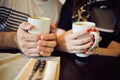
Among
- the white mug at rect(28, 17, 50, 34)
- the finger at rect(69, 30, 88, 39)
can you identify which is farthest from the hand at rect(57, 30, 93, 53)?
the white mug at rect(28, 17, 50, 34)

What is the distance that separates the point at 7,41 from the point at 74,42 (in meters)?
0.25

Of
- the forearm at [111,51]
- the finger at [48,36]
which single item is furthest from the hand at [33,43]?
the forearm at [111,51]

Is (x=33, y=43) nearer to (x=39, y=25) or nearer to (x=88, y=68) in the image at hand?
(x=39, y=25)

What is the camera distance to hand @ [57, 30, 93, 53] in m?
0.59

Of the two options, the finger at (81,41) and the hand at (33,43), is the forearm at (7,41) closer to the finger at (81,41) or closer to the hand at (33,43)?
the hand at (33,43)

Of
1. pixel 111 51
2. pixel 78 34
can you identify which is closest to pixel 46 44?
pixel 78 34

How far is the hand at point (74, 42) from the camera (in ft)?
1.93

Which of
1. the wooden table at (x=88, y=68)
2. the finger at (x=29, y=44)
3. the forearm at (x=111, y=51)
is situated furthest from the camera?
the forearm at (x=111, y=51)

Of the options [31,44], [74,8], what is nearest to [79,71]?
[31,44]

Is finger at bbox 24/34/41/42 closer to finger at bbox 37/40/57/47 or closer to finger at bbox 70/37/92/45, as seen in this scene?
finger at bbox 37/40/57/47

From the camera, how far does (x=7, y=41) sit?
27.4 inches

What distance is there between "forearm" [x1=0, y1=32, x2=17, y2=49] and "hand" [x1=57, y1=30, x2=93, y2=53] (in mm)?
167

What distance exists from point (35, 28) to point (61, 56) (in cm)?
13

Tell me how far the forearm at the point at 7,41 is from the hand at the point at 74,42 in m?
0.17
